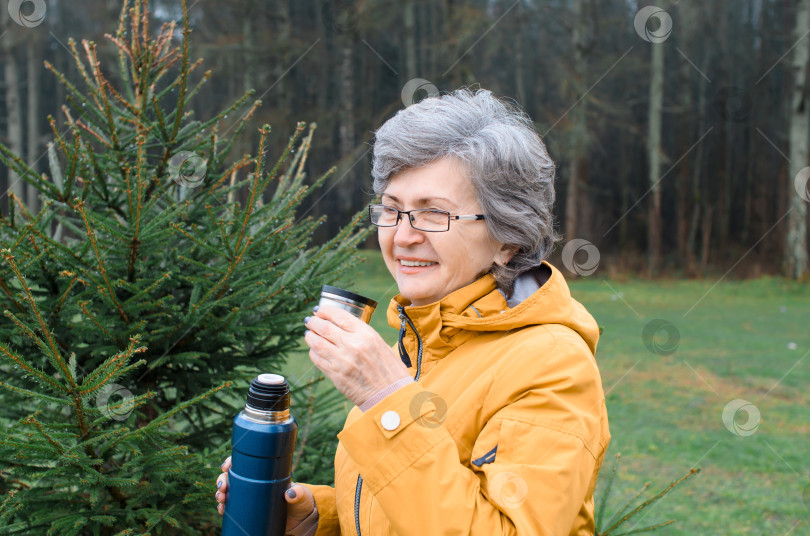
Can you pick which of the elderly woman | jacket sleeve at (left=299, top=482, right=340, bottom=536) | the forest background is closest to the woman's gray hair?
the elderly woman

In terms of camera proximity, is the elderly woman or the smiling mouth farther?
the smiling mouth

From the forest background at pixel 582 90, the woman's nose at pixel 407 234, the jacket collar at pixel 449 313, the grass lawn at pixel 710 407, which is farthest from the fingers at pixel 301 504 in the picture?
the forest background at pixel 582 90

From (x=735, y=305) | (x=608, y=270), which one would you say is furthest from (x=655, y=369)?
(x=608, y=270)

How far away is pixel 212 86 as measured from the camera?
32.2 m

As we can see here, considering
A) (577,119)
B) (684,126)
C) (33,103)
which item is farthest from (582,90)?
(33,103)

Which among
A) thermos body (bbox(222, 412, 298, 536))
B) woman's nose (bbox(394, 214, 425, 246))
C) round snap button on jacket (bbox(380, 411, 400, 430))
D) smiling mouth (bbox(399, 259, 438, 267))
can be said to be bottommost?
thermos body (bbox(222, 412, 298, 536))

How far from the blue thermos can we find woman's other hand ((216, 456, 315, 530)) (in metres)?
0.11

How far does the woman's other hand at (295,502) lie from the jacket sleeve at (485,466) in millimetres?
494

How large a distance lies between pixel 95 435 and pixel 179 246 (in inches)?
33.3

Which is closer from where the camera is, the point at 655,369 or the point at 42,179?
the point at 42,179

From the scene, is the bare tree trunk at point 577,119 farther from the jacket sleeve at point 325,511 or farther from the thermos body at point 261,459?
the thermos body at point 261,459

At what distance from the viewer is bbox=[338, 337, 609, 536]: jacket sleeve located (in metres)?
1.42

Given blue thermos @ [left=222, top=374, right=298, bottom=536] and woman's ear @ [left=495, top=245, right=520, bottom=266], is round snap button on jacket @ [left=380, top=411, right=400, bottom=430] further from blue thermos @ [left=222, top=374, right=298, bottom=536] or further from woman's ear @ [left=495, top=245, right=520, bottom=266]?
woman's ear @ [left=495, top=245, right=520, bottom=266]

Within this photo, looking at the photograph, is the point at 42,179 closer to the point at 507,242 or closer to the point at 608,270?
the point at 507,242
